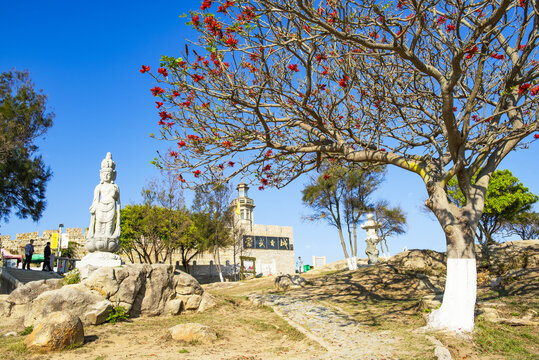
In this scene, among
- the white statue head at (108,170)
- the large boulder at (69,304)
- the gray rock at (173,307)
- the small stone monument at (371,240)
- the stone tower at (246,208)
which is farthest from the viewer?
the stone tower at (246,208)

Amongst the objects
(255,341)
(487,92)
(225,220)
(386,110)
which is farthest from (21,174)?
(487,92)

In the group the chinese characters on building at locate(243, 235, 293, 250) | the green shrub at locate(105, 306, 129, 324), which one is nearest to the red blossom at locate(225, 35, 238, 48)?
the green shrub at locate(105, 306, 129, 324)

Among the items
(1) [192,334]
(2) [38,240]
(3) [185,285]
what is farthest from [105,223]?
(2) [38,240]

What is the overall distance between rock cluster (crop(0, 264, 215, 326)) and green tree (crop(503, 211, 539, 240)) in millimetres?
31872

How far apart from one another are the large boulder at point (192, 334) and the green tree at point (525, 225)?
110 feet

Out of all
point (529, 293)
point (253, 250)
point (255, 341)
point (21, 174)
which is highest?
point (21, 174)

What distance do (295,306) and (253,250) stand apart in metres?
28.1

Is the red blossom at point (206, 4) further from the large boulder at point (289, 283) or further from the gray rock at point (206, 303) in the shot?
the large boulder at point (289, 283)

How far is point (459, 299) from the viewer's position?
7.11 m

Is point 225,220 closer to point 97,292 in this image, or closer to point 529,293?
point 97,292

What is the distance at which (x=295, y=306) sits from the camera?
10914mm

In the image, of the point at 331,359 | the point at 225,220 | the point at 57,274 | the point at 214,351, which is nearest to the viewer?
the point at 331,359

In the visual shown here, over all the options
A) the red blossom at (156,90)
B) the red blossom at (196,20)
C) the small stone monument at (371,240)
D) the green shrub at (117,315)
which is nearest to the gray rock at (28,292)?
the green shrub at (117,315)

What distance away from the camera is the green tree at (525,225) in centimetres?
3347
